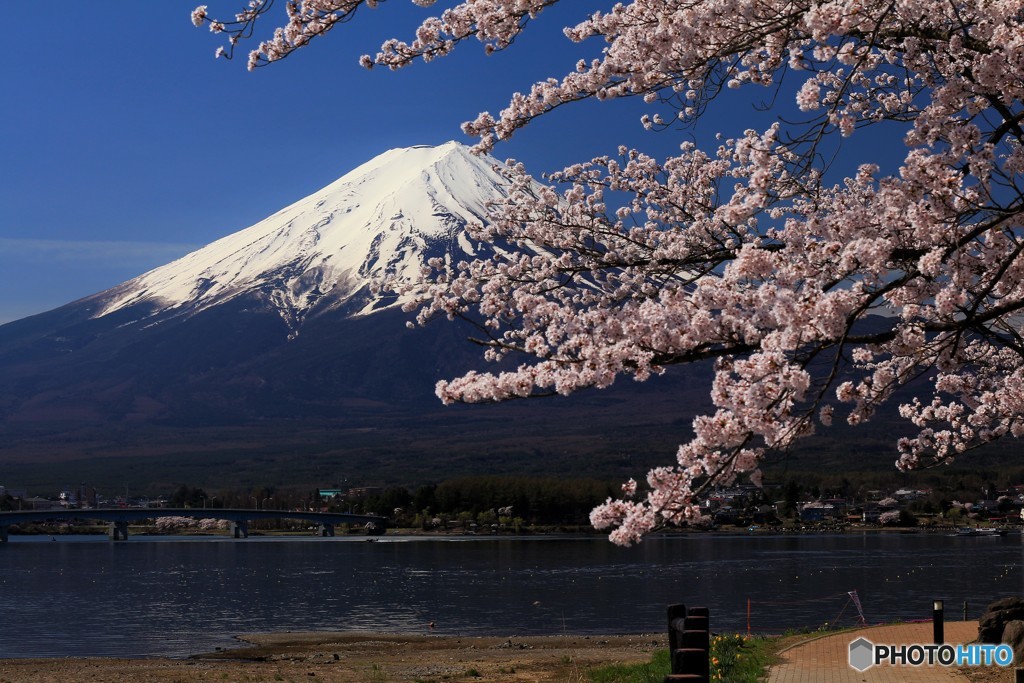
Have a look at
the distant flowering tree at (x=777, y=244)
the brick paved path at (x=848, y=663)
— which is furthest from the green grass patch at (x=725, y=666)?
the distant flowering tree at (x=777, y=244)

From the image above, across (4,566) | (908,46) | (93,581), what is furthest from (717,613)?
(4,566)

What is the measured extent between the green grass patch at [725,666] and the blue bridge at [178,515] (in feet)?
280

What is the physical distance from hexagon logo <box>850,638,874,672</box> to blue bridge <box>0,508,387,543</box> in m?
87.9

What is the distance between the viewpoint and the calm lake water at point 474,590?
3359cm

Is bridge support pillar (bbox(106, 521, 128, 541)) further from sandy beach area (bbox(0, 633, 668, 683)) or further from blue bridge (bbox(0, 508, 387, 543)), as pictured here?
sandy beach area (bbox(0, 633, 668, 683))

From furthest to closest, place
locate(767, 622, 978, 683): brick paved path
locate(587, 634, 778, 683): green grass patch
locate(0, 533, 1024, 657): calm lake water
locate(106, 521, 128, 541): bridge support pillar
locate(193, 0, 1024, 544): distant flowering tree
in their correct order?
locate(106, 521, 128, 541): bridge support pillar
locate(0, 533, 1024, 657): calm lake water
locate(587, 634, 778, 683): green grass patch
locate(767, 622, 978, 683): brick paved path
locate(193, 0, 1024, 544): distant flowering tree

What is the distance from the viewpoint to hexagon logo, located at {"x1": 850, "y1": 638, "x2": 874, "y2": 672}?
13.4m

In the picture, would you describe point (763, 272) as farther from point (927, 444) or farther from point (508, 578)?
point (508, 578)

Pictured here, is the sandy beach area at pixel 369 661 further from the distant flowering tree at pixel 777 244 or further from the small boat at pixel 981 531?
the small boat at pixel 981 531

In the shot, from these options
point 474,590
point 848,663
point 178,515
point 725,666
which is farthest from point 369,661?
point 178,515

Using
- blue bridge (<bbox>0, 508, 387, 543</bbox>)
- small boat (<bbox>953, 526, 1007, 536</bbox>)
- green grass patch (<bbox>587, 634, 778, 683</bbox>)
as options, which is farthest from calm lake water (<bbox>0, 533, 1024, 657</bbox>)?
green grass patch (<bbox>587, 634, 778, 683</bbox>)

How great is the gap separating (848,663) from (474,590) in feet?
118

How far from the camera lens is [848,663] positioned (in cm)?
1373

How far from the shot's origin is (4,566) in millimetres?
74750
